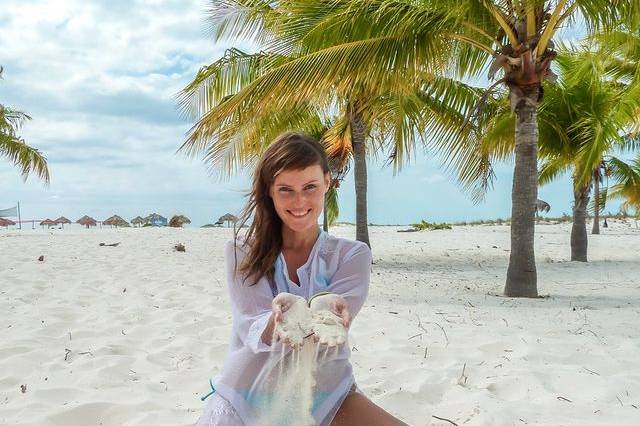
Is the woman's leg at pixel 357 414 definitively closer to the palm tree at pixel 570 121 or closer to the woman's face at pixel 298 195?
the woman's face at pixel 298 195

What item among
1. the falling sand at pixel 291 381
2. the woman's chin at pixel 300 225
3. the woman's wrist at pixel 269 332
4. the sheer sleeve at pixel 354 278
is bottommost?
the falling sand at pixel 291 381

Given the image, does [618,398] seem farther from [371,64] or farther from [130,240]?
[130,240]

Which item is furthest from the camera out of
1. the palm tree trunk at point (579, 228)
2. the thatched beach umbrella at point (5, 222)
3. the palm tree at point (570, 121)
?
the thatched beach umbrella at point (5, 222)

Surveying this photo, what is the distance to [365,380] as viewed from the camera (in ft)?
10.7

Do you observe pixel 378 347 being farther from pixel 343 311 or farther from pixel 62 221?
pixel 62 221

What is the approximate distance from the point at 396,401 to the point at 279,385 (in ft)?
4.27

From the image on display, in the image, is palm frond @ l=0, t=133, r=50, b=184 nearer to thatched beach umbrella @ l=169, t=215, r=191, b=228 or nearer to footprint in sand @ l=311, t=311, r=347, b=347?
thatched beach umbrella @ l=169, t=215, r=191, b=228

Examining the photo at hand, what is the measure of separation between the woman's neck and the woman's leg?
0.56 metres

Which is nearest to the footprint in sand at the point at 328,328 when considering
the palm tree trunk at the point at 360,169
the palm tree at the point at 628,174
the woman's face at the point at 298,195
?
the woman's face at the point at 298,195

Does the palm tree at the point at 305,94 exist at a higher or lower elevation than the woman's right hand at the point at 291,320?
higher

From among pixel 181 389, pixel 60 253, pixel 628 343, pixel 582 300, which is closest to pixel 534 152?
pixel 582 300

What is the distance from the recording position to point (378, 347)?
4.05 m

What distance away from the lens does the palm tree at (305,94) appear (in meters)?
6.75

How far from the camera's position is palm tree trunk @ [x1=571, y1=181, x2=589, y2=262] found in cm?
1133
